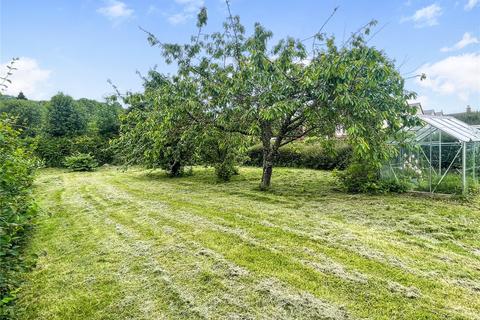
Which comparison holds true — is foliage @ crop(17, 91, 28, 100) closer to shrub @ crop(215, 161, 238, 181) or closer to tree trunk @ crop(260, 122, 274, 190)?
shrub @ crop(215, 161, 238, 181)

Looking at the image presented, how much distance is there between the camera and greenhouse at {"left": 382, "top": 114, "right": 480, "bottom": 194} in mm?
7410

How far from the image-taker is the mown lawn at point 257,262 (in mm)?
2820

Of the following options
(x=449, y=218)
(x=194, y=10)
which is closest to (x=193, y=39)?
(x=194, y=10)

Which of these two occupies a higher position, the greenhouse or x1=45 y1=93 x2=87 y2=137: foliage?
x1=45 y1=93 x2=87 y2=137: foliage

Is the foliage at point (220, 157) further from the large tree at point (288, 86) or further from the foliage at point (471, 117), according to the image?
the foliage at point (471, 117)

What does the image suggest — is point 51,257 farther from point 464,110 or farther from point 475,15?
point 464,110

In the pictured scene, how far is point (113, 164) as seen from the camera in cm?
1975

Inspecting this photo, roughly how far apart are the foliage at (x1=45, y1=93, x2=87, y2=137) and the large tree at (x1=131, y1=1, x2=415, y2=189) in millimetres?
17441

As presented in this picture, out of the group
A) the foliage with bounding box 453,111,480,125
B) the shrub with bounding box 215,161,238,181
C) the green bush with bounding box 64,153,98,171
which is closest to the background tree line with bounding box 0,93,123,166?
the green bush with bounding box 64,153,98,171

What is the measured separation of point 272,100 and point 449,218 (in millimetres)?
4315

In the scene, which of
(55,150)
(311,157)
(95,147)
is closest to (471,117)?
(311,157)

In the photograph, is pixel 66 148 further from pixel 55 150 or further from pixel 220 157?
pixel 220 157

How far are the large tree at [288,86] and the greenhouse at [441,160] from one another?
85 centimetres

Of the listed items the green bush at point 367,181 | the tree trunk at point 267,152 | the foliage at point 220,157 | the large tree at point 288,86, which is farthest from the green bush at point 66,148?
the green bush at point 367,181
